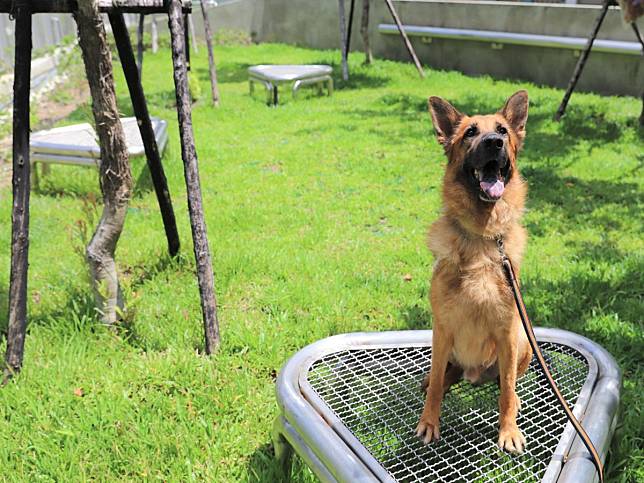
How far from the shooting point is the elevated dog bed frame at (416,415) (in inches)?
77.5

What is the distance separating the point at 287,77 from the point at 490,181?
8.35 meters

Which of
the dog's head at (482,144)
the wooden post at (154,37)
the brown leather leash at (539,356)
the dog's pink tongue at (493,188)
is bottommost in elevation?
the wooden post at (154,37)

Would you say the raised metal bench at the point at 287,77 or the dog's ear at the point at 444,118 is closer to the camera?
the dog's ear at the point at 444,118

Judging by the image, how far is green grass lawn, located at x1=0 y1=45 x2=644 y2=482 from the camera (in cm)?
256

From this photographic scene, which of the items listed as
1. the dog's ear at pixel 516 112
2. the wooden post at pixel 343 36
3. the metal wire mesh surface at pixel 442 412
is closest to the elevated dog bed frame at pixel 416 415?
the metal wire mesh surface at pixel 442 412

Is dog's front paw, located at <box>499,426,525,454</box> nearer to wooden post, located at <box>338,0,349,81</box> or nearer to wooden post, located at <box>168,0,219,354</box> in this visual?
wooden post, located at <box>168,0,219,354</box>

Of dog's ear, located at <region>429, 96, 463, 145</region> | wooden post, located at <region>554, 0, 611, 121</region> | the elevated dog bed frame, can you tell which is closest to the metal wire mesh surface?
the elevated dog bed frame

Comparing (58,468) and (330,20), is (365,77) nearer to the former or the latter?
(330,20)

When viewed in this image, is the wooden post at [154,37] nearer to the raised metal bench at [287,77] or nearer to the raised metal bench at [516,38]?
the raised metal bench at [287,77]

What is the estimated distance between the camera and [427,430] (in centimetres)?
218

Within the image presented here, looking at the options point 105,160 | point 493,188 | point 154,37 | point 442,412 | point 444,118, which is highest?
point 444,118

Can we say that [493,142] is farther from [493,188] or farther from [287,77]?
[287,77]

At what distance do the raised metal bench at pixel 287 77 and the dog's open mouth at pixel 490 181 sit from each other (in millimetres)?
8222

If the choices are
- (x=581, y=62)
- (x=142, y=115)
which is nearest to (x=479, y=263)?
(x=142, y=115)
